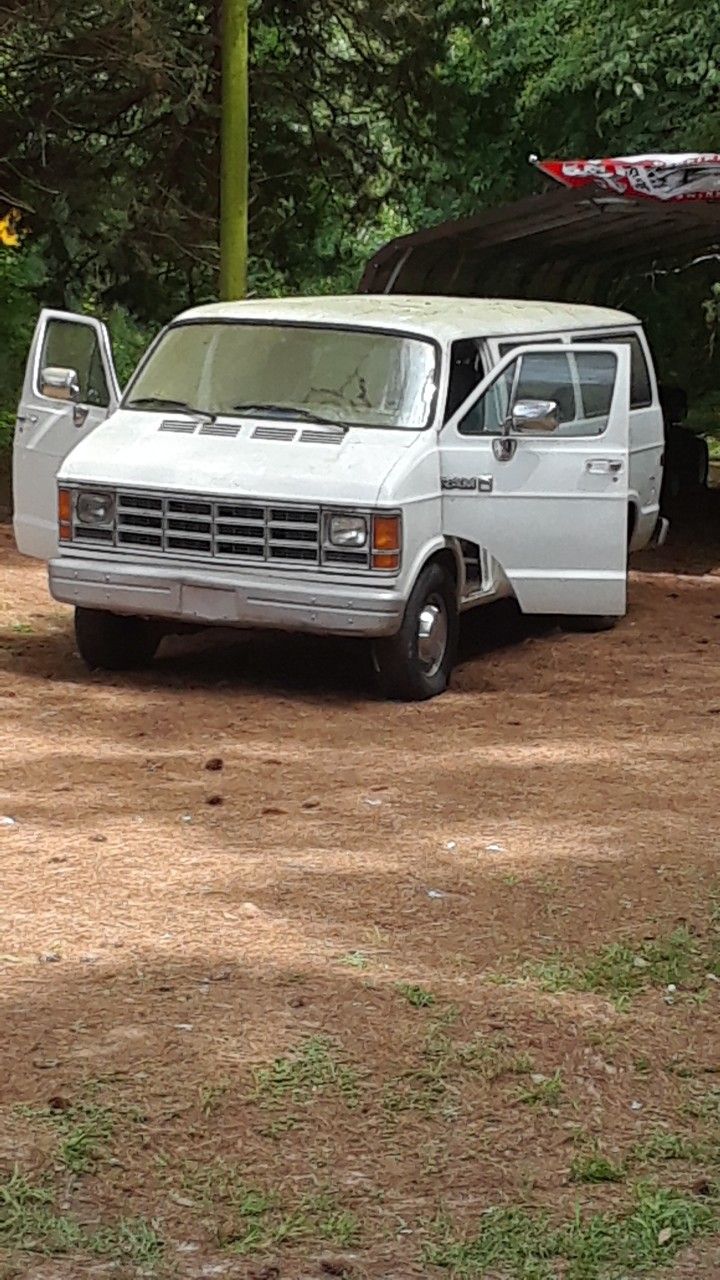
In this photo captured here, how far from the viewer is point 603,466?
1066cm

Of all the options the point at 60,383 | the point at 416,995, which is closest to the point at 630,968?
the point at 416,995

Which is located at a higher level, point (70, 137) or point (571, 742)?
point (70, 137)

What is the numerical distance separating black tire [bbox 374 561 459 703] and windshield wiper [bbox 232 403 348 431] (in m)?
0.89

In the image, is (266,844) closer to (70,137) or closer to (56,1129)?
(56,1129)

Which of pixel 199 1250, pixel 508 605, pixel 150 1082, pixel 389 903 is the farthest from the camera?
pixel 508 605

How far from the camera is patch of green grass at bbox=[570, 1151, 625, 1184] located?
15.3 ft

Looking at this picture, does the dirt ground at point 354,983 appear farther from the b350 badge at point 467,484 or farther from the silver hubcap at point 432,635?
the b350 badge at point 467,484

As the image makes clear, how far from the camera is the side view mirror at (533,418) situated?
10.4 m

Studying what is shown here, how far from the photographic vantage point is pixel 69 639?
1195 centimetres

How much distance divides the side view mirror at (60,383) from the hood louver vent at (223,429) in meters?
1.02

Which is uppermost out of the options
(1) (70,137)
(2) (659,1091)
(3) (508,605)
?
(1) (70,137)

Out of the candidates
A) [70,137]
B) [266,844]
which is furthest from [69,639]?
[70,137]

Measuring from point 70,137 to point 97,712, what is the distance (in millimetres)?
11355

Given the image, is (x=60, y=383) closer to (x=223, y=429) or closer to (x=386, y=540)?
(x=223, y=429)
